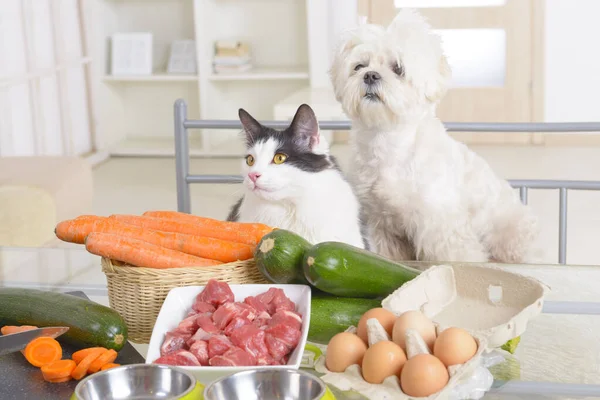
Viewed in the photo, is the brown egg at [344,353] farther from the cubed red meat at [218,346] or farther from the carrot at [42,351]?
the carrot at [42,351]

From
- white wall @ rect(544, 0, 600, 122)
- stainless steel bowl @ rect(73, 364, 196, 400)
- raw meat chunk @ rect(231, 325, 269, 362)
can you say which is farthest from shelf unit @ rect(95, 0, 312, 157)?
stainless steel bowl @ rect(73, 364, 196, 400)

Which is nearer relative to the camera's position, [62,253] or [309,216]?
[309,216]

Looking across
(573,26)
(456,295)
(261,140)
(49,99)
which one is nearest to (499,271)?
(456,295)

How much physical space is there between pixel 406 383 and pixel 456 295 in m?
0.34

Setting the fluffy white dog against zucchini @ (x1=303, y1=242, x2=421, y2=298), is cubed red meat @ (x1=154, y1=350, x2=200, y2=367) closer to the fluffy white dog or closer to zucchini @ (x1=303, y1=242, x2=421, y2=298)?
zucchini @ (x1=303, y1=242, x2=421, y2=298)

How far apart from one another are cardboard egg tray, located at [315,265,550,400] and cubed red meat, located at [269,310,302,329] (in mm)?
65

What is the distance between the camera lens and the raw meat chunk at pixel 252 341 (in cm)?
100

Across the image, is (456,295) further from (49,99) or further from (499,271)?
(49,99)

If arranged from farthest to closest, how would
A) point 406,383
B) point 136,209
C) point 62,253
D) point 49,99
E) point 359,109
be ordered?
point 49,99
point 136,209
point 359,109
point 62,253
point 406,383

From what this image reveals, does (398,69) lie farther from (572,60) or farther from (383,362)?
(572,60)

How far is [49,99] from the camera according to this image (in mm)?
5129

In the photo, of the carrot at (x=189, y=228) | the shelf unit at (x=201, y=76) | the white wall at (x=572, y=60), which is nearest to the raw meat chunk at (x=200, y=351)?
the carrot at (x=189, y=228)

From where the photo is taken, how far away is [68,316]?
117cm

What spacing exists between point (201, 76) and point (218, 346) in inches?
182
